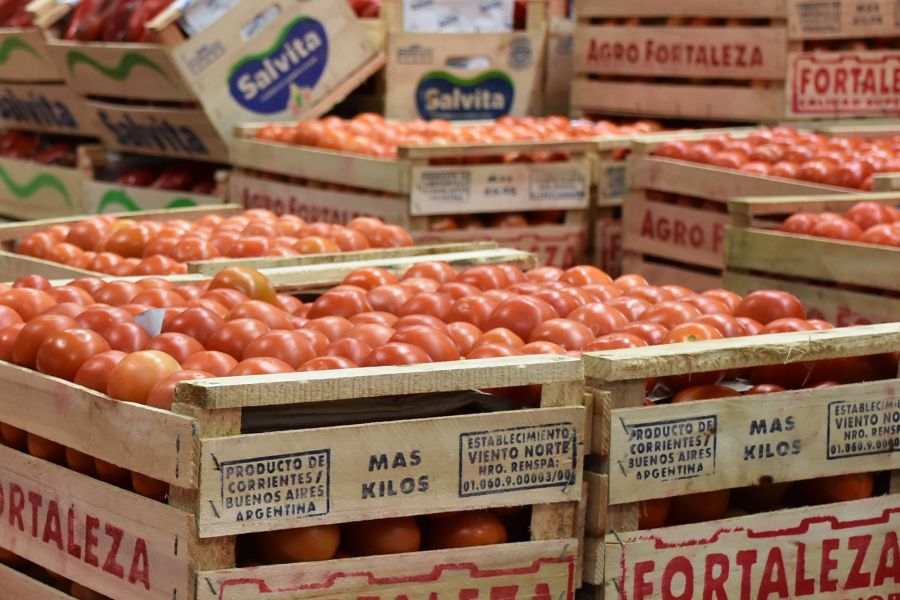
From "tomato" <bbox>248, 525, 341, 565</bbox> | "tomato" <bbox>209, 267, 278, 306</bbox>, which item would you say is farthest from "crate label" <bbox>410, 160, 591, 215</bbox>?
"tomato" <bbox>248, 525, 341, 565</bbox>

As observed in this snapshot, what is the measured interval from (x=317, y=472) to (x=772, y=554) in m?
0.99

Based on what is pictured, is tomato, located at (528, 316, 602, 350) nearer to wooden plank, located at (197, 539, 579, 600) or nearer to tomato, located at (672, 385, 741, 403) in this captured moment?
tomato, located at (672, 385, 741, 403)

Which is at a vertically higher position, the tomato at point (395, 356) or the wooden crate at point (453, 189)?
the tomato at point (395, 356)

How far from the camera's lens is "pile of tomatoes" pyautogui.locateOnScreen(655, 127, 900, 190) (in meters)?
5.69

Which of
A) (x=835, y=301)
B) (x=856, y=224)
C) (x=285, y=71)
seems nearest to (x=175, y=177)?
(x=285, y=71)

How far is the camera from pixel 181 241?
15.9ft

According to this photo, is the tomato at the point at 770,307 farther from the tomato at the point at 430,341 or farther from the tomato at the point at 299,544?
the tomato at the point at 299,544

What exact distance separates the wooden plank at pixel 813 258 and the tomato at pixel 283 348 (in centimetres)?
215

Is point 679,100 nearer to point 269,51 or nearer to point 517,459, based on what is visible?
point 269,51

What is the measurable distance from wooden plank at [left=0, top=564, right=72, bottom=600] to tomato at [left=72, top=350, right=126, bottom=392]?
416mm

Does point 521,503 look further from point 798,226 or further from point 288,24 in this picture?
point 288,24

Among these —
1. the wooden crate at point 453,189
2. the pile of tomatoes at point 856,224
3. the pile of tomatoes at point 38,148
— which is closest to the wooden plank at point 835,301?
the pile of tomatoes at point 856,224

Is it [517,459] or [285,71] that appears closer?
[517,459]

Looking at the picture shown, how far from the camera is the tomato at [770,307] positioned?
350cm
